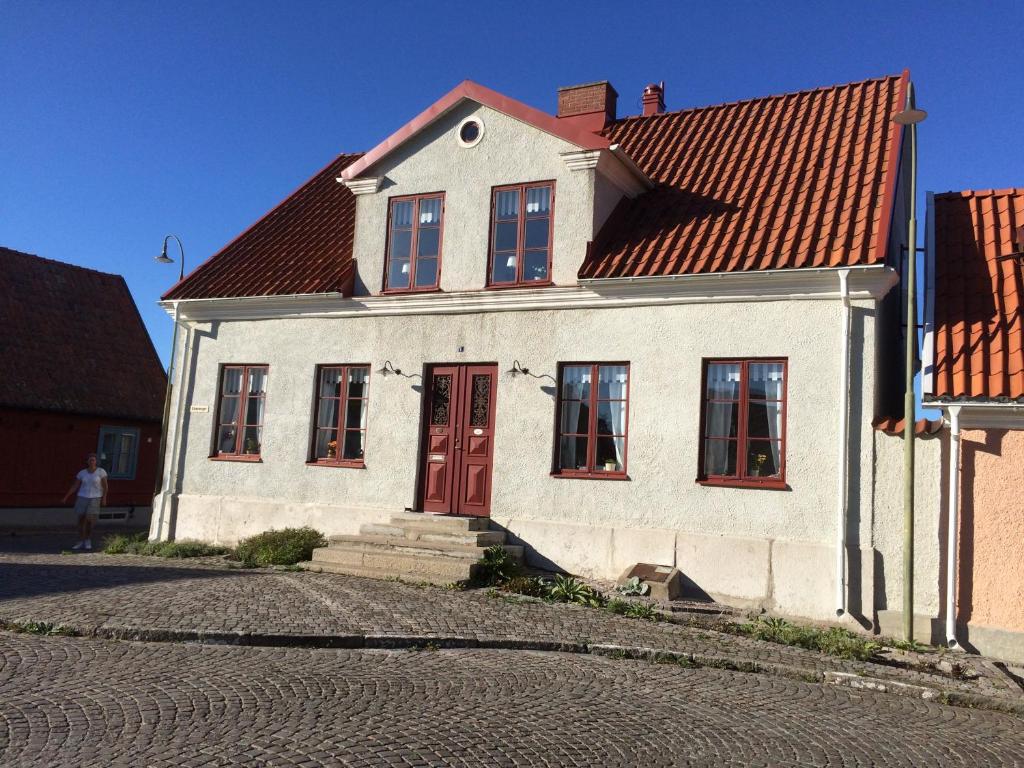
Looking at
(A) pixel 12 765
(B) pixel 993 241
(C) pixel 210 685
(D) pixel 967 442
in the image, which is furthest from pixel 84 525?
(B) pixel 993 241

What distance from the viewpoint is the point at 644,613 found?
10.3 meters

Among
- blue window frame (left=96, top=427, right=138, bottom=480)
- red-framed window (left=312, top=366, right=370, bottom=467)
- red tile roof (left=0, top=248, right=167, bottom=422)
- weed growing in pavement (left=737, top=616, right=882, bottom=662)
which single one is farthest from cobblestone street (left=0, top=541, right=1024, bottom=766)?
blue window frame (left=96, top=427, right=138, bottom=480)

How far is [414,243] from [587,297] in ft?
11.2

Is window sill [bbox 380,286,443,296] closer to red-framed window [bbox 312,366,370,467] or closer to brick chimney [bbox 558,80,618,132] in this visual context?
red-framed window [bbox 312,366,370,467]

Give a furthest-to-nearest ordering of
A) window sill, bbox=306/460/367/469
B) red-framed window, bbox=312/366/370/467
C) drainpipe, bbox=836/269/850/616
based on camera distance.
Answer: red-framed window, bbox=312/366/370/467 → window sill, bbox=306/460/367/469 → drainpipe, bbox=836/269/850/616

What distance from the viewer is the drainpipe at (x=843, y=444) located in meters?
10.4

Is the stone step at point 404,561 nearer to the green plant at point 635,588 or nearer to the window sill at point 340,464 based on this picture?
the window sill at point 340,464

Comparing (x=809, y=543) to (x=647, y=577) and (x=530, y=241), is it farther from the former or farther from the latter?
(x=530, y=241)

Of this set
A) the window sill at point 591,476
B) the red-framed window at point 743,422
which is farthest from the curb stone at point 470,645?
the window sill at point 591,476

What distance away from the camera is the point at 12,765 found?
4.84 metres

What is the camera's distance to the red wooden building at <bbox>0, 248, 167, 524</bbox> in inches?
811

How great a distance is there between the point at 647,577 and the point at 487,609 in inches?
93.7

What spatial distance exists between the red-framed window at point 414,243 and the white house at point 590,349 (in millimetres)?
39

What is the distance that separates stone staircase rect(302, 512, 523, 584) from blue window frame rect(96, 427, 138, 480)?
12.3 meters
